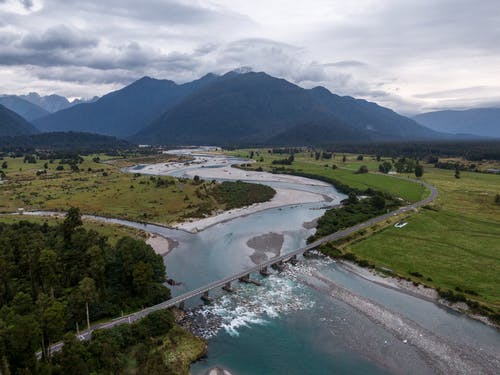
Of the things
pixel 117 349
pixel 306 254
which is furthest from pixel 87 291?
pixel 306 254

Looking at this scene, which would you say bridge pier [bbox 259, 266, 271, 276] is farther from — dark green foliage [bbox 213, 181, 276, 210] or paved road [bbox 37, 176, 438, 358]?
dark green foliage [bbox 213, 181, 276, 210]

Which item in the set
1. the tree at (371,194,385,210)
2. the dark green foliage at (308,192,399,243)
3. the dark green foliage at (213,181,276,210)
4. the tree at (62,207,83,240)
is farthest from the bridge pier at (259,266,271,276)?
the tree at (371,194,385,210)

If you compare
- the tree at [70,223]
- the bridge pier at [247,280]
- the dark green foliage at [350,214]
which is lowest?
the bridge pier at [247,280]

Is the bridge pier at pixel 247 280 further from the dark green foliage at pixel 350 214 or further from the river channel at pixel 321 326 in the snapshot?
the dark green foliage at pixel 350 214

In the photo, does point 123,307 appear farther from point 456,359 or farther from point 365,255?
point 365,255

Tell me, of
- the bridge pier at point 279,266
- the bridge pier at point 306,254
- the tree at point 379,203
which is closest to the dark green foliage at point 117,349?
the bridge pier at point 279,266

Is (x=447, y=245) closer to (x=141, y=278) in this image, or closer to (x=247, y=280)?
(x=247, y=280)

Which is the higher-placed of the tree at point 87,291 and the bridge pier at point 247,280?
the tree at point 87,291
